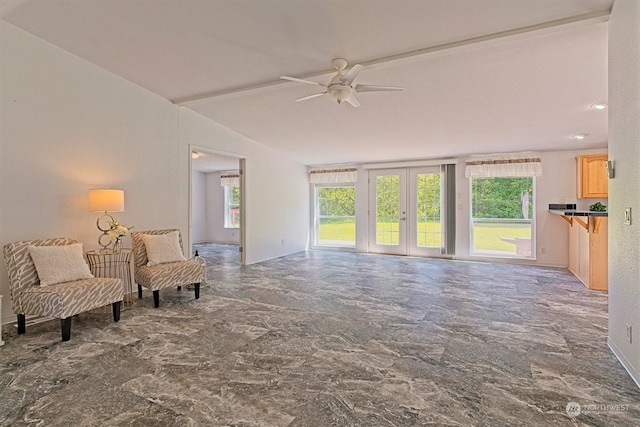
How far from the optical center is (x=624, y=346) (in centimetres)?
236

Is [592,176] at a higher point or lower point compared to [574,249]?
higher

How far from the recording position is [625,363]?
2318 mm

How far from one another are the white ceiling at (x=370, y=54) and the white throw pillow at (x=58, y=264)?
7.10 feet

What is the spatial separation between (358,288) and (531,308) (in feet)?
6.64

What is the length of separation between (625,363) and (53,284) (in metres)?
4.63

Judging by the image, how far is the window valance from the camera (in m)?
6.29

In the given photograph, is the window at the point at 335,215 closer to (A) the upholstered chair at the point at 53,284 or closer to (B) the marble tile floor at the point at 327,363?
(B) the marble tile floor at the point at 327,363

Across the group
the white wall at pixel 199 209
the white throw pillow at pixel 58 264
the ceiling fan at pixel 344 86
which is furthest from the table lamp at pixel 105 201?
the white wall at pixel 199 209

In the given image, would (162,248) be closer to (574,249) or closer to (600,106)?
(600,106)

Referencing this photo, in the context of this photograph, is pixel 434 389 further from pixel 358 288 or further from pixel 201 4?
pixel 201 4

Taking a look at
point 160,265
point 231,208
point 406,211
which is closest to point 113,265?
point 160,265

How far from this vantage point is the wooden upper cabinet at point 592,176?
578cm

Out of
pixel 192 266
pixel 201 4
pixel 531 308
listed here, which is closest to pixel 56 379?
pixel 192 266

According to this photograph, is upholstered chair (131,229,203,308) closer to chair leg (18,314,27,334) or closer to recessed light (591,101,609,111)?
chair leg (18,314,27,334)
